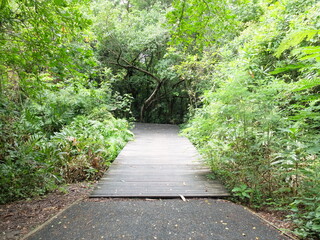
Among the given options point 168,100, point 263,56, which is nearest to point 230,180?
point 263,56

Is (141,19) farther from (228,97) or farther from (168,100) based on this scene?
(228,97)

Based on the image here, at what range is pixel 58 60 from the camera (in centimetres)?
256

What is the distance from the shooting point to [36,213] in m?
2.64

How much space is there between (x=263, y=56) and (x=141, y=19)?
383 inches

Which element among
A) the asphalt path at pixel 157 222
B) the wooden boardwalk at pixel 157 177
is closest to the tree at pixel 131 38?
the wooden boardwalk at pixel 157 177

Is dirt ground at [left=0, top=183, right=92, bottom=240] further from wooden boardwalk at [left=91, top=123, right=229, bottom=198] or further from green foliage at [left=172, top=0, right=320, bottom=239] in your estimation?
green foliage at [left=172, top=0, right=320, bottom=239]

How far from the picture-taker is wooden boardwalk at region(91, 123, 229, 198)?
3225 millimetres

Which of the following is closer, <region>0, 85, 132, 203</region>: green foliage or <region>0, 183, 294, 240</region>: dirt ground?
<region>0, 183, 294, 240</region>: dirt ground

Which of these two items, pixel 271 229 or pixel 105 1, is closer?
pixel 271 229

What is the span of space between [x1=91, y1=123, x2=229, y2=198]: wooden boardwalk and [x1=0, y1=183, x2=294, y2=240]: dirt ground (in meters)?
0.45

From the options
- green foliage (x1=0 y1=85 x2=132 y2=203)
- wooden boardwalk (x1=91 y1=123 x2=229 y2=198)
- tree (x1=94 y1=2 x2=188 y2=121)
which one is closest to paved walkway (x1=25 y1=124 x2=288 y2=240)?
wooden boardwalk (x1=91 y1=123 x2=229 y2=198)

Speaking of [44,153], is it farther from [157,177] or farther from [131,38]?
[131,38]

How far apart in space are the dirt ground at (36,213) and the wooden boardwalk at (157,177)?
1.48ft

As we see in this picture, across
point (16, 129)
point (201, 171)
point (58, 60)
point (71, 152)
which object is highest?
point (58, 60)
